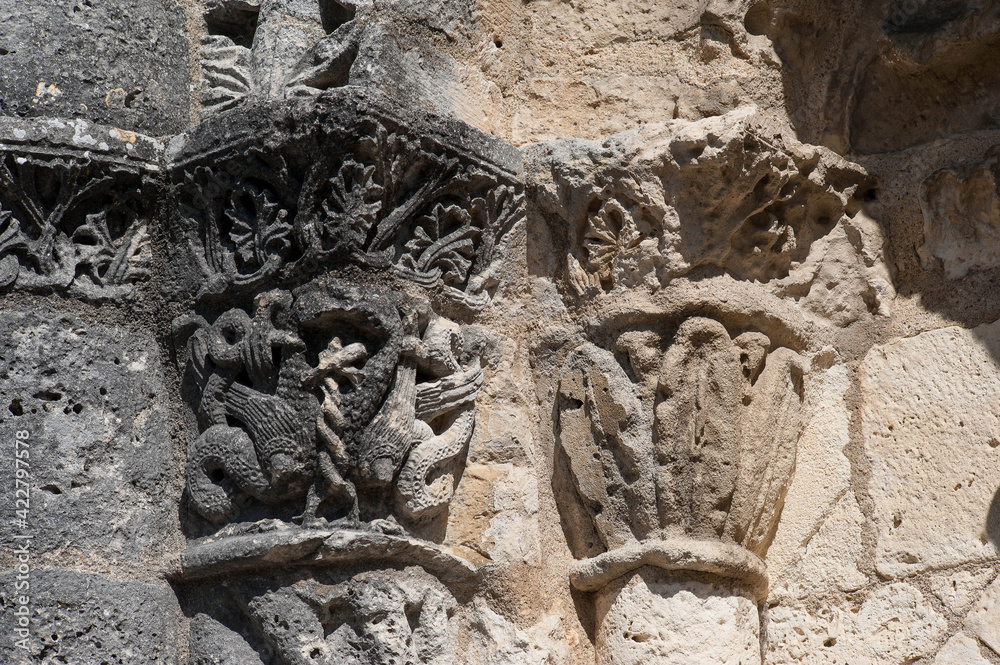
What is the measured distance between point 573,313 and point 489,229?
0.28m

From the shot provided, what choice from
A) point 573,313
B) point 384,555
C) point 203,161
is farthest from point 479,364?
point 203,161

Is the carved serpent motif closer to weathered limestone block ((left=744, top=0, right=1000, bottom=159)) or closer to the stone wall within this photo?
the stone wall

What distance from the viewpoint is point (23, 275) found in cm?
299

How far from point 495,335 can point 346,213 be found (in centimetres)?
49

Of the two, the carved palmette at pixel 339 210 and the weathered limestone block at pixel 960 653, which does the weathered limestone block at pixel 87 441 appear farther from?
the weathered limestone block at pixel 960 653

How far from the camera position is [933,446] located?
10.3ft

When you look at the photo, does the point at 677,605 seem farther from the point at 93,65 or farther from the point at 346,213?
the point at 93,65

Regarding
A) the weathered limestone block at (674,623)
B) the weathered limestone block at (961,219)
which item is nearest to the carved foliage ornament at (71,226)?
the weathered limestone block at (674,623)

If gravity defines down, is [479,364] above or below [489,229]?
below

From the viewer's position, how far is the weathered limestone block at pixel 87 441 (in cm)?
286

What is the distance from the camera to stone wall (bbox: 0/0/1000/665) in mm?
2883

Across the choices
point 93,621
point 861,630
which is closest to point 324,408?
point 93,621

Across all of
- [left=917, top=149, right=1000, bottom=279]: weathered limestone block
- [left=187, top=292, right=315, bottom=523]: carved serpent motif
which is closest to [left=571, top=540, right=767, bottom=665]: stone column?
[left=187, top=292, right=315, bottom=523]: carved serpent motif

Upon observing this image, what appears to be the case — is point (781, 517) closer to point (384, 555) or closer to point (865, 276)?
point (865, 276)
